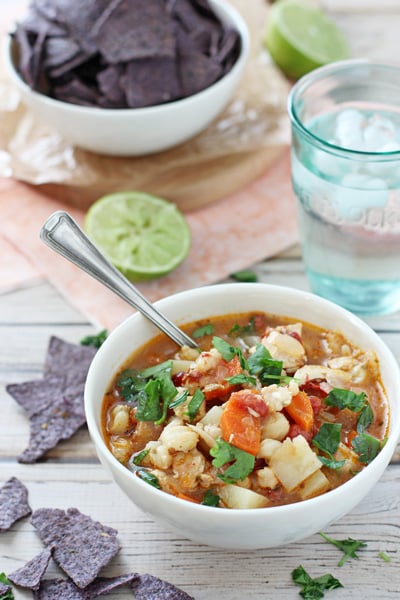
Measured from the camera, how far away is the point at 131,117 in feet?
11.0

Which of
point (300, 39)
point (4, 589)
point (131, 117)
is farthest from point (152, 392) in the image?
point (300, 39)

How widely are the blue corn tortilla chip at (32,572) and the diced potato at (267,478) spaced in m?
0.62

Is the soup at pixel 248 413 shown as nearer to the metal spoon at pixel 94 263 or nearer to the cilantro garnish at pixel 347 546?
the metal spoon at pixel 94 263

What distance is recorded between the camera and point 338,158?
277 centimetres

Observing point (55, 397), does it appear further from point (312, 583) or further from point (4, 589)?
point (312, 583)

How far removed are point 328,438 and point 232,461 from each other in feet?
0.91

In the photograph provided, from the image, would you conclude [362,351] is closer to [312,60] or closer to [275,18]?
[312,60]

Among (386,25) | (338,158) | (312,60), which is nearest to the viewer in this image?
(338,158)

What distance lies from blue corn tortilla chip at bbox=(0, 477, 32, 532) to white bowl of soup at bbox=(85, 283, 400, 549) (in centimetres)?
37

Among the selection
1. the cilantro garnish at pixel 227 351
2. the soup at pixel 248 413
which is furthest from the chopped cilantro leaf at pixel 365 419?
the cilantro garnish at pixel 227 351

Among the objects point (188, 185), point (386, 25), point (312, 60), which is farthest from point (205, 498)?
point (386, 25)

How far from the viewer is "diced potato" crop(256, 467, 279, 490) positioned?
6.58 ft

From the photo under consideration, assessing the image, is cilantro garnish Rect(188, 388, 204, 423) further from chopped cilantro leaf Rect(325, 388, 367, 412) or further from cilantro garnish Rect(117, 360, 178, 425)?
chopped cilantro leaf Rect(325, 388, 367, 412)

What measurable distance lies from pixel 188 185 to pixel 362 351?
1.44 metres
